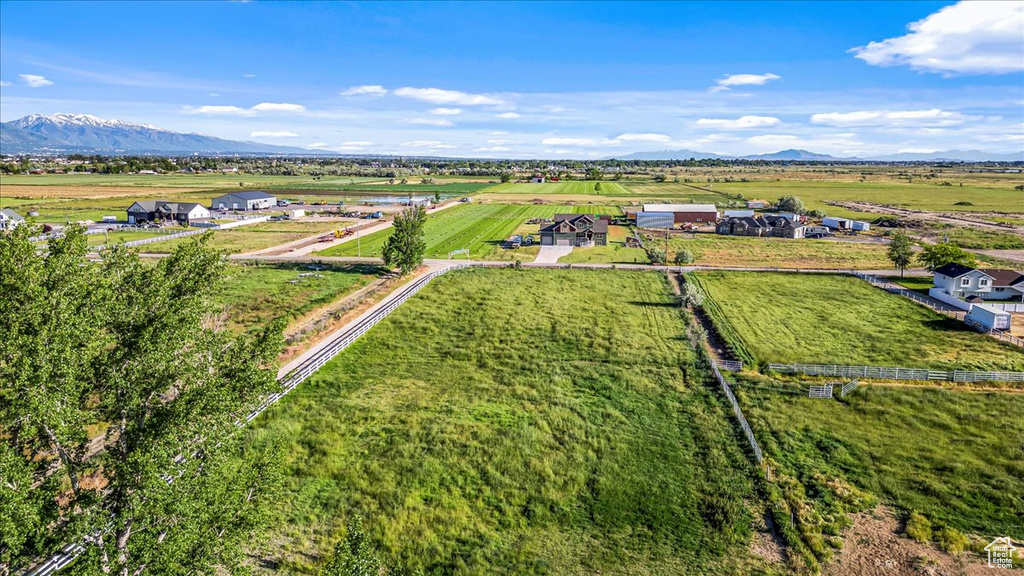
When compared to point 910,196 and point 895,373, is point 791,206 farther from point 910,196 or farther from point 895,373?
point 895,373

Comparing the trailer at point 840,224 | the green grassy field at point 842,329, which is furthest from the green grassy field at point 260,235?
the trailer at point 840,224

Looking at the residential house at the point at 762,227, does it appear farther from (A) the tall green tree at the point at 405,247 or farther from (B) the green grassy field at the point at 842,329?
(A) the tall green tree at the point at 405,247

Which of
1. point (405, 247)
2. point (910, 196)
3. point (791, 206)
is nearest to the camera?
point (405, 247)

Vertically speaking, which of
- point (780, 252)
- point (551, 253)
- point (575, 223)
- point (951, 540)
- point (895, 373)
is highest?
point (575, 223)

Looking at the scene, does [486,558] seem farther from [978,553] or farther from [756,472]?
[978,553]

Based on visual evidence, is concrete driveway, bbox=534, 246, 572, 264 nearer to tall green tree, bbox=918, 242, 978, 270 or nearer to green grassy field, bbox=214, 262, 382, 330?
green grassy field, bbox=214, 262, 382, 330

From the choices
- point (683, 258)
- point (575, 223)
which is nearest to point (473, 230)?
point (575, 223)

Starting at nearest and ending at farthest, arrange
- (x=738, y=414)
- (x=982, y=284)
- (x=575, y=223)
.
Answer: (x=738, y=414)
(x=982, y=284)
(x=575, y=223)

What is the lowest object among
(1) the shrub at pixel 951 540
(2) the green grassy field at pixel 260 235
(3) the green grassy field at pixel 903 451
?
(1) the shrub at pixel 951 540
